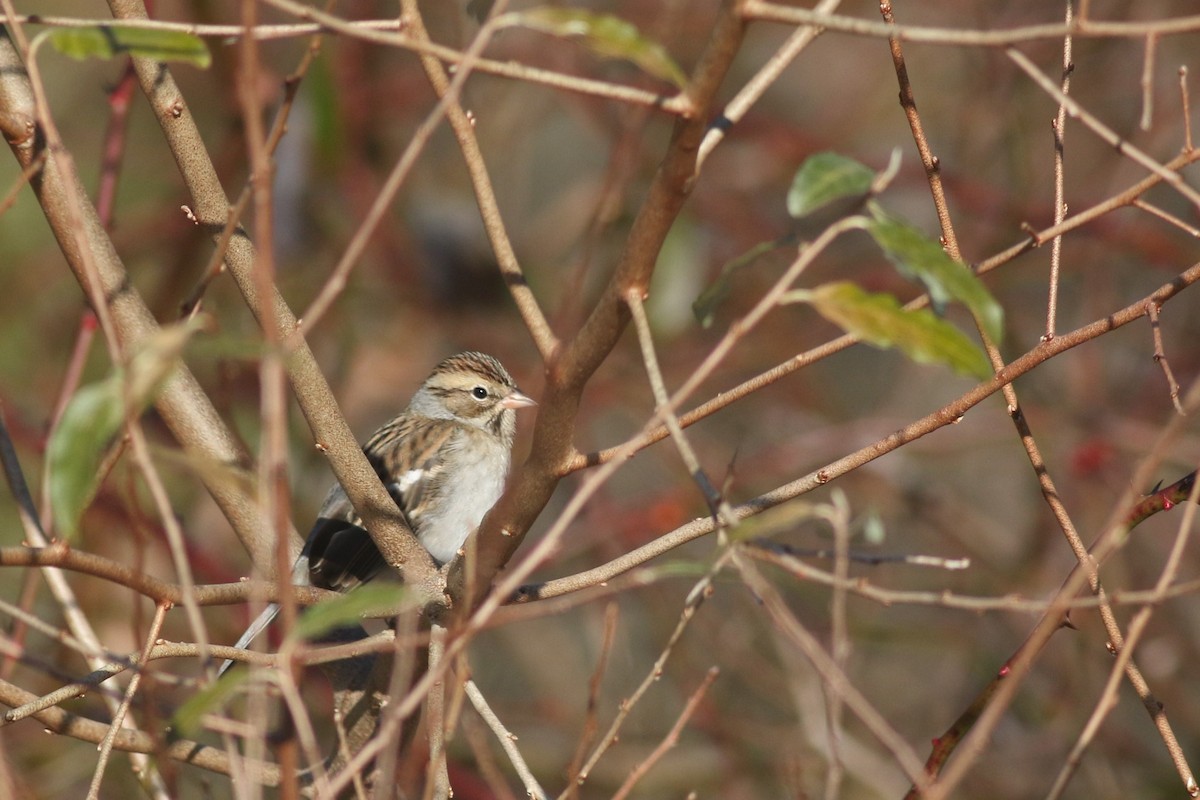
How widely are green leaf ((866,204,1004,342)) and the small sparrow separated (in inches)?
103

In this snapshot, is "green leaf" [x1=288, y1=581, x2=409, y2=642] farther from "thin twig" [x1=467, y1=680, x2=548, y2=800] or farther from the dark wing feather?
the dark wing feather

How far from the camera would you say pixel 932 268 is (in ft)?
5.67

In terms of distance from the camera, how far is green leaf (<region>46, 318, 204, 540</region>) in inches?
58.3

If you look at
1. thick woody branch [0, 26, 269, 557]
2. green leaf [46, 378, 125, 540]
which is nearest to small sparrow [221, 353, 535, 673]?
thick woody branch [0, 26, 269, 557]

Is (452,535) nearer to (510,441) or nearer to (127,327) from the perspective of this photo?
(510,441)

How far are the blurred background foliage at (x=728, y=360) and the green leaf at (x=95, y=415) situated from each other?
119 inches

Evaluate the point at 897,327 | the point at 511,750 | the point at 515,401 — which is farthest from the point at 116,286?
the point at 515,401

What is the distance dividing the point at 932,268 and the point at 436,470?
10.6ft

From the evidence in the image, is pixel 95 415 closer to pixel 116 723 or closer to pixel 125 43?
pixel 125 43

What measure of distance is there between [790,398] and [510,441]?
2643mm

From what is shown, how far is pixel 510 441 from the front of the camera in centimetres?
520

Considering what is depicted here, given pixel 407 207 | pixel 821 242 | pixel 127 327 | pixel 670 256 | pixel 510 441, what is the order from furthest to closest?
pixel 407 207 → pixel 670 256 → pixel 510 441 → pixel 127 327 → pixel 821 242

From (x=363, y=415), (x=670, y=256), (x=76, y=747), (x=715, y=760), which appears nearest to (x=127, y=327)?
(x=76, y=747)

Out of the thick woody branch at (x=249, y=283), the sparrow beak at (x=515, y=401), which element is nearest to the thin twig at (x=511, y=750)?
the thick woody branch at (x=249, y=283)
